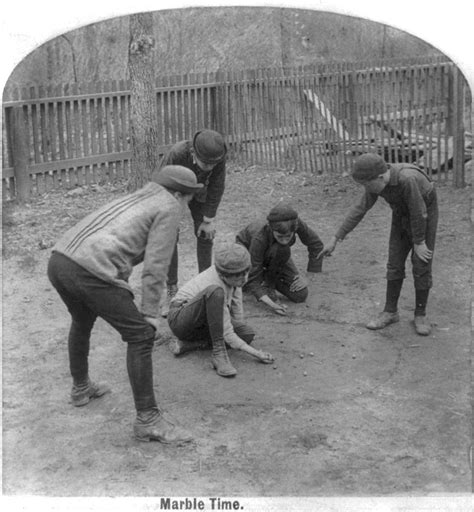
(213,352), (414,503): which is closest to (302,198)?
(213,352)

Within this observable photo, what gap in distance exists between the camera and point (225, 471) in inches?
139

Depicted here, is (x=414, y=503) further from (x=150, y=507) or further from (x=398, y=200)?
(x=398, y=200)

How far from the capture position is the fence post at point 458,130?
9.05m

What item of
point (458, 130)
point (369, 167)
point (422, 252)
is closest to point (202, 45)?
point (458, 130)

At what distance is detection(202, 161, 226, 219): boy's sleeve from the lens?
5672 mm

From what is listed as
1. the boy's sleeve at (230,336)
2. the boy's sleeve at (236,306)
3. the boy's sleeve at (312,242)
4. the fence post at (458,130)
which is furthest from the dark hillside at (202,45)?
the boy's sleeve at (230,336)

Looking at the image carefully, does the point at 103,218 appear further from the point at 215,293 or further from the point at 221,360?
the point at 221,360

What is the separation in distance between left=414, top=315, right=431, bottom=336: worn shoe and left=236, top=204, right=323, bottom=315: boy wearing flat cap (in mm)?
970

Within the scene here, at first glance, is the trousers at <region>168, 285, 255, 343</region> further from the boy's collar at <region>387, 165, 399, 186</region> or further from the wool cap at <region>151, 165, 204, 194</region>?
the boy's collar at <region>387, 165, 399, 186</region>

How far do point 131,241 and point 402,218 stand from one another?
95.0 inches

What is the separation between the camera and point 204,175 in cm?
553

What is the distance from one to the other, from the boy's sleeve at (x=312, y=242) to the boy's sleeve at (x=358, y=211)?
0.68m

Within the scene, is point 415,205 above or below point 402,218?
above

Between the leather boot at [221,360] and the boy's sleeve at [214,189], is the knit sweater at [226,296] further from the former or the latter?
the boy's sleeve at [214,189]
